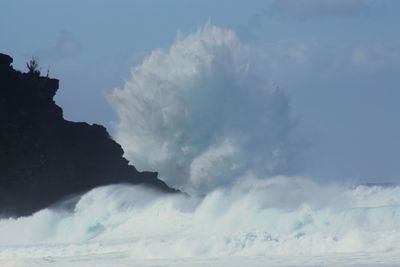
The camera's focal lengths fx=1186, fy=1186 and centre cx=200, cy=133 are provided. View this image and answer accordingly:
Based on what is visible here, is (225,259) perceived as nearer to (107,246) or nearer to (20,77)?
(107,246)

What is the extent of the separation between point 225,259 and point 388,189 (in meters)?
13.1

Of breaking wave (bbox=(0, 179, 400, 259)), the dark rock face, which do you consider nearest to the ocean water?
breaking wave (bbox=(0, 179, 400, 259))

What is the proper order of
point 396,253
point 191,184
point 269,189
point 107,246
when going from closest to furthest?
point 396,253 → point 107,246 → point 269,189 → point 191,184

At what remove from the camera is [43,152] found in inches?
1318

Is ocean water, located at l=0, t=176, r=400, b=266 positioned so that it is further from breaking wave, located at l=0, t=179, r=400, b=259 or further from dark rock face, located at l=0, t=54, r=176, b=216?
dark rock face, located at l=0, t=54, r=176, b=216

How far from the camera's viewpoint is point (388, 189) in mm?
33875

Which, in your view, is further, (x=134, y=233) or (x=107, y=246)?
(x=134, y=233)

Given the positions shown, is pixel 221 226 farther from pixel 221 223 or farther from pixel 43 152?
pixel 43 152

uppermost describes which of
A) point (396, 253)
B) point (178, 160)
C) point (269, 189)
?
point (178, 160)

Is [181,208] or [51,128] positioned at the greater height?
[51,128]

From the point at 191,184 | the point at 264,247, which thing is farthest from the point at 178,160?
the point at 264,247

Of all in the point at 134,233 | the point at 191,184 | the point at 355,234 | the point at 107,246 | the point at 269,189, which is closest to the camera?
the point at 355,234

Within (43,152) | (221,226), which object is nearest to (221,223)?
(221,226)

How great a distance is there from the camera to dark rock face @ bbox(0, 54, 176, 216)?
1291 inches
